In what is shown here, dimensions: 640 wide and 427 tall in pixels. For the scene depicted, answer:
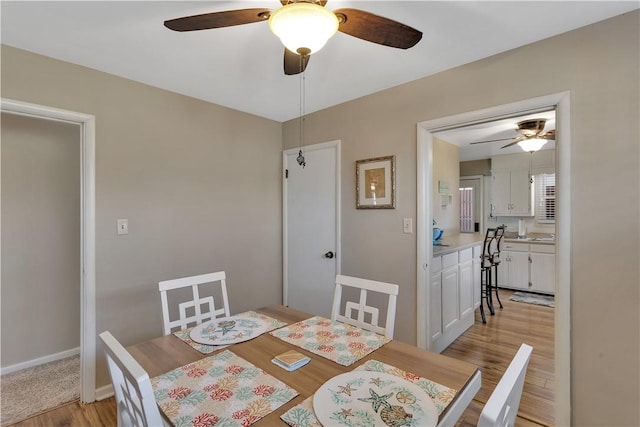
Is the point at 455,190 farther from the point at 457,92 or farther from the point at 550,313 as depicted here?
the point at 457,92

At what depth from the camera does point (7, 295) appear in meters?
2.51

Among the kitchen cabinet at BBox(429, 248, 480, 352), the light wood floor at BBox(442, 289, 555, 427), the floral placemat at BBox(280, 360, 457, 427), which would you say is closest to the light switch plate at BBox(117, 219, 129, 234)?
the floral placemat at BBox(280, 360, 457, 427)

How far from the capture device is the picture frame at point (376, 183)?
2523 millimetres

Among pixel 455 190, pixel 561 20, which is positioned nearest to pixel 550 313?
pixel 455 190

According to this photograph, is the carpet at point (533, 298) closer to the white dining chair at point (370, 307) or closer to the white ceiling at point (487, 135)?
the white ceiling at point (487, 135)

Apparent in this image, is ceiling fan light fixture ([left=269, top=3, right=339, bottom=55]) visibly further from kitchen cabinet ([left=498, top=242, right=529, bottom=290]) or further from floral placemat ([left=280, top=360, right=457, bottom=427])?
kitchen cabinet ([left=498, top=242, right=529, bottom=290])

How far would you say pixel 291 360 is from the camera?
1.25 metres

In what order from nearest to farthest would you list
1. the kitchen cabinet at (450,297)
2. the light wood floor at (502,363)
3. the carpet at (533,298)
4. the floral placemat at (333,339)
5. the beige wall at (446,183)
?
the floral placemat at (333,339) → the light wood floor at (502,363) → the kitchen cabinet at (450,297) → the beige wall at (446,183) → the carpet at (533,298)

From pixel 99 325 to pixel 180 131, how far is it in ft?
5.25

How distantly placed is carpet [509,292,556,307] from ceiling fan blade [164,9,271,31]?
15.9 feet

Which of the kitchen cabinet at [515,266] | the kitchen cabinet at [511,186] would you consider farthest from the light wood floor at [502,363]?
the kitchen cabinet at [511,186]

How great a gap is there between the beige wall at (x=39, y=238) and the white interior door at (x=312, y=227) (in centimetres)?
198

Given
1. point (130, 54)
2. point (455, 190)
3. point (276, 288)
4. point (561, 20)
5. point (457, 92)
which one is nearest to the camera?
point (561, 20)

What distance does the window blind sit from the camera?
488 cm
